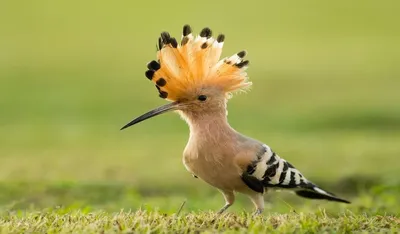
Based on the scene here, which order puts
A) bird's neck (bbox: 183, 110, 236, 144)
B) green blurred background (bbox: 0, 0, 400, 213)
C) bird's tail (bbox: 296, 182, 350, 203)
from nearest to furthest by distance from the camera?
bird's neck (bbox: 183, 110, 236, 144), bird's tail (bbox: 296, 182, 350, 203), green blurred background (bbox: 0, 0, 400, 213)

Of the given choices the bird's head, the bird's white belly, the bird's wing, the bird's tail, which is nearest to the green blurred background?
the bird's wing

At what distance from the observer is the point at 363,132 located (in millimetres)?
12906

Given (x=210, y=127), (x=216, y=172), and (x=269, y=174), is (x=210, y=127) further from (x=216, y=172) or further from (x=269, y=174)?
(x=269, y=174)

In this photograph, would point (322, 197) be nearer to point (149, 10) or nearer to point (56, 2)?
point (149, 10)

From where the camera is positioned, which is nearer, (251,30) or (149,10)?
(251,30)

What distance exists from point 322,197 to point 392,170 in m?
4.02

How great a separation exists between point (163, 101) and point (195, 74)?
33.5 ft

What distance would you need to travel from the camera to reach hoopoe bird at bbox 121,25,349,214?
4.92m

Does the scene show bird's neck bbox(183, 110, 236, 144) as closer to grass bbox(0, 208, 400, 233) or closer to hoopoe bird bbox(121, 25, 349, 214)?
hoopoe bird bbox(121, 25, 349, 214)

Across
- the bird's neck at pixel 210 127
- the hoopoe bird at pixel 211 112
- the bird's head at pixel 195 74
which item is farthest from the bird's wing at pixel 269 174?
the bird's head at pixel 195 74

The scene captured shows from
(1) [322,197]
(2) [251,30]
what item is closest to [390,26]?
(2) [251,30]

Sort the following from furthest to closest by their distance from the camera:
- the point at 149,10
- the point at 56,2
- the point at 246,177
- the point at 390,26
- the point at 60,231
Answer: the point at 56,2, the point at 149,10, the point at 390,26, the point at 246,177, the point at 60,231

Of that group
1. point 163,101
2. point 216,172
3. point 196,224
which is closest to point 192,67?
point 216,172

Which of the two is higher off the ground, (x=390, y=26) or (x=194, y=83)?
(x=390, y=26)
